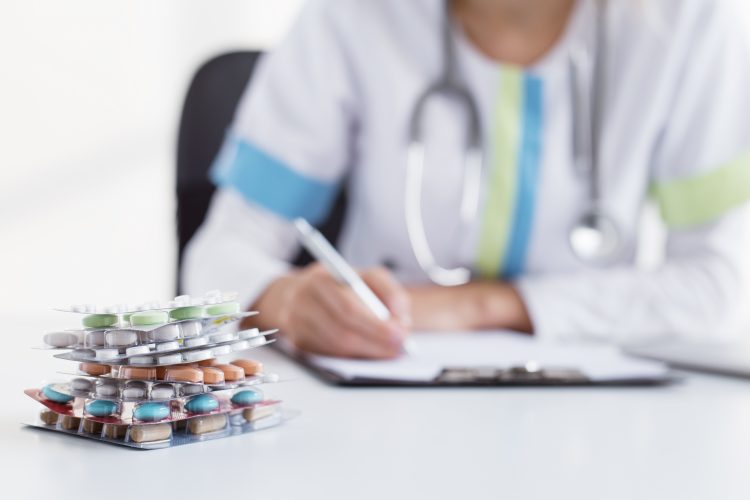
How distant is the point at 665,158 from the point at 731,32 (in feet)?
0.59

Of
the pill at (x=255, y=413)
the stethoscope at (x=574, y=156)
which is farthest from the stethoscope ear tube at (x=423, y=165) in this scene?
the pill at (x=255, y=413)

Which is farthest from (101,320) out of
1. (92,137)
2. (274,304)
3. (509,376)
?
(92,137)

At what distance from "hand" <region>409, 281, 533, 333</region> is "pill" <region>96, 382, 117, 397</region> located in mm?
575

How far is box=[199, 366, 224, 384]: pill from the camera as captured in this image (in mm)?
460

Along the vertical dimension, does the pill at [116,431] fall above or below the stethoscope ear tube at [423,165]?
below

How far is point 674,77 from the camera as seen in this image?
1.19 metres

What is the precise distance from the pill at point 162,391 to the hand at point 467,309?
0.57 metres

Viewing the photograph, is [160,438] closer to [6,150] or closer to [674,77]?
[674,77]

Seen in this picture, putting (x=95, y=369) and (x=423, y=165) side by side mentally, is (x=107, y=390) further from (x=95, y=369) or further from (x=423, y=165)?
(x=423, y=165)

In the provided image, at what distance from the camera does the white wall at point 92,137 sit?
8.76ft

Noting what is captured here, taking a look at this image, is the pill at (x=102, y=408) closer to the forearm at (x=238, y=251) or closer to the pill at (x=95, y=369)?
the pill at (x=95, y=369)

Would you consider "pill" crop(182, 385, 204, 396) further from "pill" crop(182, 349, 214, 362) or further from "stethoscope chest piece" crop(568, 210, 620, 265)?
"stethoscope chest piece" crop(568, 210, 620, 265)

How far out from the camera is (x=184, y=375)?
1.49ft

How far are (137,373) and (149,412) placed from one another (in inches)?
0.9
